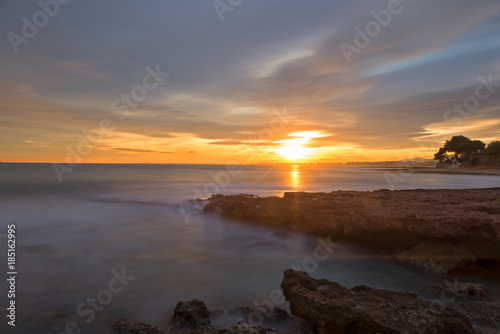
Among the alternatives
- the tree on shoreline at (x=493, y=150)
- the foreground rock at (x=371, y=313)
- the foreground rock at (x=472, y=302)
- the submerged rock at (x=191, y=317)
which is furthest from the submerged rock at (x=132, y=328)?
the tree on shoreline at (x=493, y=150)

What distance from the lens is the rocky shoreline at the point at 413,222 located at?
7379 millimetres

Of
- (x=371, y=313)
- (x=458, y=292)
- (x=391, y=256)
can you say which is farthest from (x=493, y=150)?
(x=371, y=313)

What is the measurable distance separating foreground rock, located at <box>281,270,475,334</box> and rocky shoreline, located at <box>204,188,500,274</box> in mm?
3565

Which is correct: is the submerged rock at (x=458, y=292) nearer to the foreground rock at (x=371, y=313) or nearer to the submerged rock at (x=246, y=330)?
the foreground rock at (x=371, y=313)

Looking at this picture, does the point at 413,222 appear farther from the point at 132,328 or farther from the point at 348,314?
the point at 132,328

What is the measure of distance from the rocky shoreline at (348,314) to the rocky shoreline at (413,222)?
212 centimetres

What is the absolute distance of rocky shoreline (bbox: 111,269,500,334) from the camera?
13.3ft

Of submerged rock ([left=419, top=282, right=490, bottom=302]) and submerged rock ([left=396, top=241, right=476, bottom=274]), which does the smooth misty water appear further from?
submerged rock ([left=419, top=282, right=490, bottom=302])

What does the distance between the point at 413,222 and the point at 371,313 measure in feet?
→ 16.2

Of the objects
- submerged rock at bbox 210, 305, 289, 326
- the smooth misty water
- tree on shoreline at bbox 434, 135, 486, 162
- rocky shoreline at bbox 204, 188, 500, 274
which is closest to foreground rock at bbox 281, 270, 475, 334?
submerged rock at bbox 210, 305, 289, 326

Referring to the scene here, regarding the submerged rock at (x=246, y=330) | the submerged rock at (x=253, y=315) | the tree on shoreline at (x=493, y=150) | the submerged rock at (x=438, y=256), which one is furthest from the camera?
the tree on shoreline at (x=493, y=150)

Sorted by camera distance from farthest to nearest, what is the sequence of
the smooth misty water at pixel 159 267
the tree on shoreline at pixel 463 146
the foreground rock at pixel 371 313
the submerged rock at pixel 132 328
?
the tree on shoreline at pixel 463 146 → the smooth misty water at pixel 159 267 → the submerged rock at pixel 132 328 → the foreground rock at pixel 371 313

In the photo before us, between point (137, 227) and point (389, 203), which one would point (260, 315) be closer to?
point (389, 203)

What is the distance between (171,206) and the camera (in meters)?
20.0
